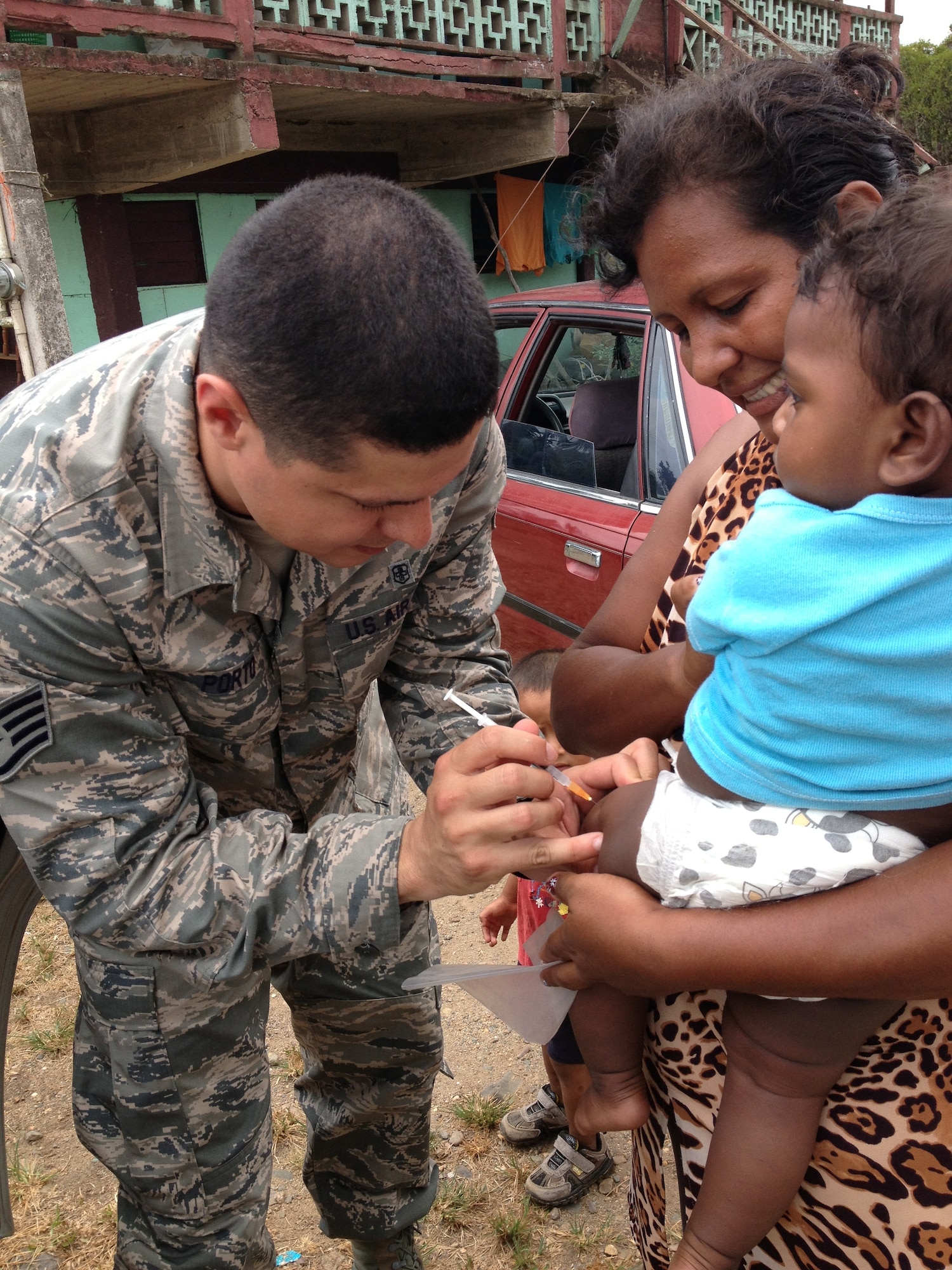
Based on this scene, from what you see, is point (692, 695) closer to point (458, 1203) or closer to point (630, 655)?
point (630, 655)

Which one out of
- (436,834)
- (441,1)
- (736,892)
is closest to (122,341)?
(436,834)

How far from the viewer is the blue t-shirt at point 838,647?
110 cm

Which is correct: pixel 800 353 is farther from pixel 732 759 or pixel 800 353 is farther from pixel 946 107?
pixel 946 107

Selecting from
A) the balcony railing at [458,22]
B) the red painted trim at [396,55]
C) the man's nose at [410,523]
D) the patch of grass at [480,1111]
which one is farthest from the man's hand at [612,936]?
the balcony railing at [458,22]

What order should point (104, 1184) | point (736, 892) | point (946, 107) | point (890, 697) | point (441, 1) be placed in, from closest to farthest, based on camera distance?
point (890, 697) → point (736, 892) → point (104, 1184) → point (441, 1) → point (946, 107)

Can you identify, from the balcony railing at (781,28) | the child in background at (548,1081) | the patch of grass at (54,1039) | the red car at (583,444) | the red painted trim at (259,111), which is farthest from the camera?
the balcony railing at (781,28)

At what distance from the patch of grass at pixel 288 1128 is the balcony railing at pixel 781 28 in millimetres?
9940

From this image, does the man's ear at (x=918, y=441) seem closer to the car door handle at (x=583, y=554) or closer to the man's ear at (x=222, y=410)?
the man's ear at (x=222, y=410)

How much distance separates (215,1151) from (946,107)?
1821cm

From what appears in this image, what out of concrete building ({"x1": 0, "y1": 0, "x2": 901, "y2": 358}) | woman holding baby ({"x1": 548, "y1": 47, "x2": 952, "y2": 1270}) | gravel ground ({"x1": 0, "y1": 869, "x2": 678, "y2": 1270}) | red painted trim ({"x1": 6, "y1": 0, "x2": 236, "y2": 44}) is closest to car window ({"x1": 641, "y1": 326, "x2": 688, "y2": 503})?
woman holding baby ({"x1": 548, "y1": 47, "x2": 952, "y2": 1270})

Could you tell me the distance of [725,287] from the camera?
1.48 metres

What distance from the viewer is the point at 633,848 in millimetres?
1396

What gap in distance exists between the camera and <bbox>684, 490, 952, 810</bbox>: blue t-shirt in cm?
110

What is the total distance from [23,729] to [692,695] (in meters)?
0.96
